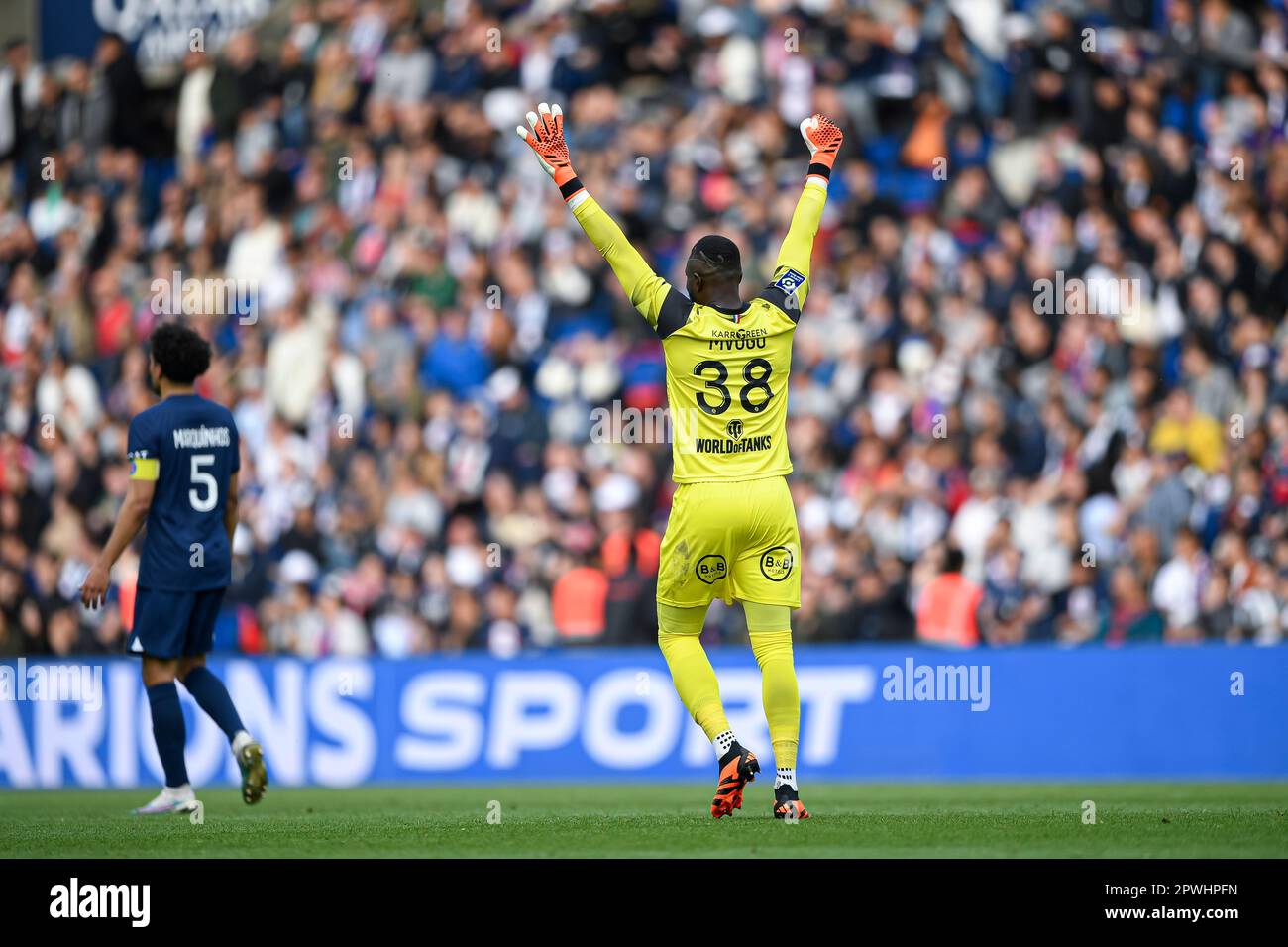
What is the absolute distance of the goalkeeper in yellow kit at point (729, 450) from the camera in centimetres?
918

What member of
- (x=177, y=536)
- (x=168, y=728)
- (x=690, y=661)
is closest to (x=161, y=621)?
(x=177, y=536)

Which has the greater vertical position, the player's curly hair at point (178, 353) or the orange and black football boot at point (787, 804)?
the player's curly hair at point (178, 353)

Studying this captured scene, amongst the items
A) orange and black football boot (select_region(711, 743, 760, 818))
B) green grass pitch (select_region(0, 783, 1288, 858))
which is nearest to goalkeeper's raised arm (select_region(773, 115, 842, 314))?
orange and black football boot (select_region(711, 743, 760, 818))

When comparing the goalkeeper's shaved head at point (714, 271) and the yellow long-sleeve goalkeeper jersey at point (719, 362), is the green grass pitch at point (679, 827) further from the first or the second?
the goalkeeper's shaved head at point (714, 271)

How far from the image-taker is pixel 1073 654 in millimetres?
15180

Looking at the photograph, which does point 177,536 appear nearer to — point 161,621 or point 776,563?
point 161,621

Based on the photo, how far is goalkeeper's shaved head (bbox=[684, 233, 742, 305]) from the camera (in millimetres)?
9180

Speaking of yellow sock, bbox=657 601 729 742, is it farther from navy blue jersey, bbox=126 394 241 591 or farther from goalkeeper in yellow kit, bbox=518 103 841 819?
navy blue jersey, bbox=126 394 241 591

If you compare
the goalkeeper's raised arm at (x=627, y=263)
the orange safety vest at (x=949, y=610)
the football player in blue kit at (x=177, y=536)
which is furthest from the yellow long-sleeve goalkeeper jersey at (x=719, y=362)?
the orange safety vest at (x=949, y=610)

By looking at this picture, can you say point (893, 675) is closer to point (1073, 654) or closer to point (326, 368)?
point (1073, 654)

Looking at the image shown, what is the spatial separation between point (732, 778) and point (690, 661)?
691 millimetres

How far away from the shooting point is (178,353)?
1020 centimetres

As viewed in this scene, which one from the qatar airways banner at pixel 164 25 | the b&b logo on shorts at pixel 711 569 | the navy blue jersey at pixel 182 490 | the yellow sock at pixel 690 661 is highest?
the qatar airways banner at pixel 164 25

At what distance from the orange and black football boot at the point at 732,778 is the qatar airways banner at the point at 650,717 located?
245 inches
